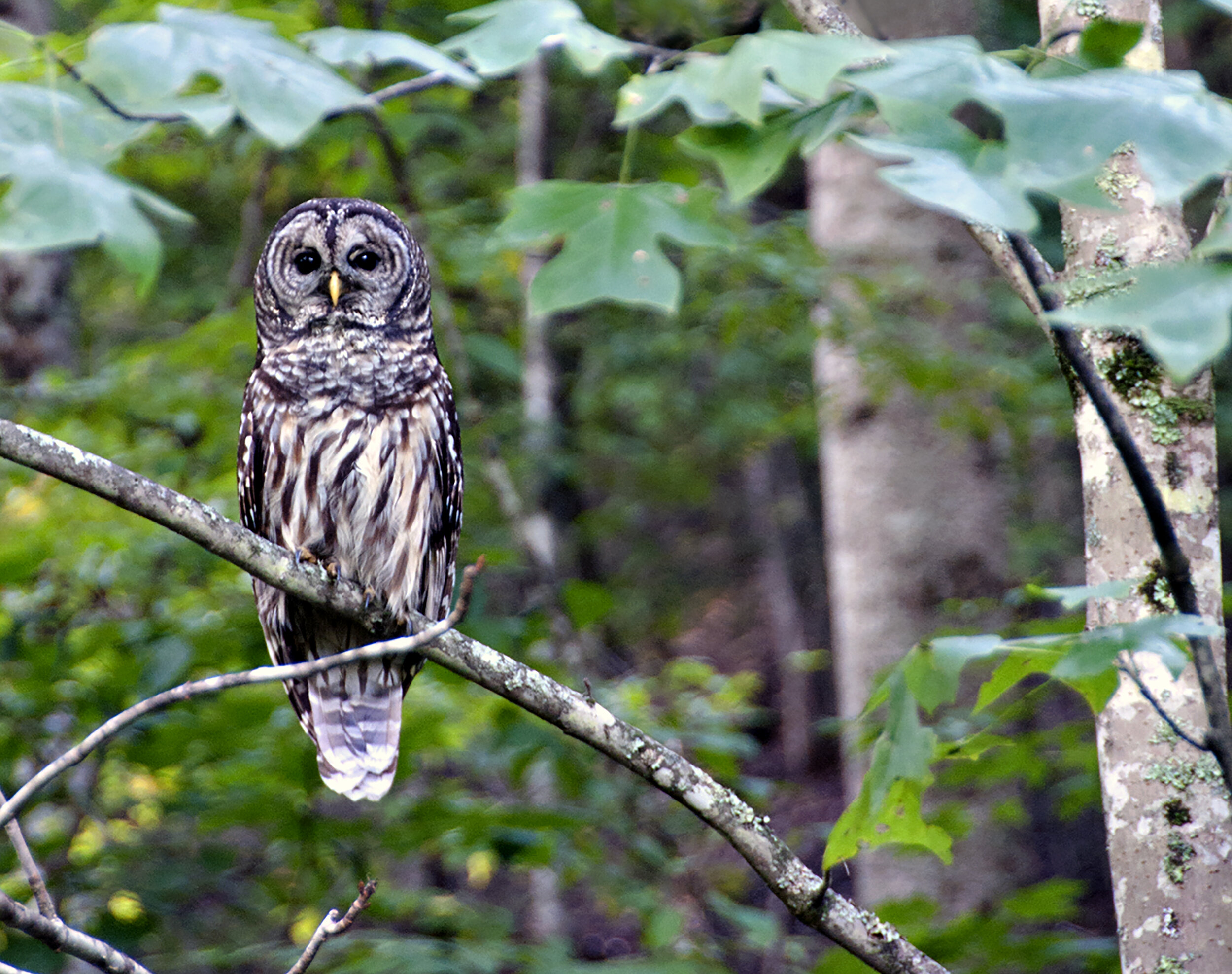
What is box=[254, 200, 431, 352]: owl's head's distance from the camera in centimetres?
340

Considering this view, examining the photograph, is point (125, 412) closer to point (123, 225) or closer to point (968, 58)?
point (123, 225)

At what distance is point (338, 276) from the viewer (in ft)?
11.3

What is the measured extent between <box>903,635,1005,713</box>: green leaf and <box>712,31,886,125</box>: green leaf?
2.36 ft

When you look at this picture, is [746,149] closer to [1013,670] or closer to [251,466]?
[1013,670]

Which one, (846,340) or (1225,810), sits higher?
(1225,810)

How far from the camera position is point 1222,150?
3.76ft

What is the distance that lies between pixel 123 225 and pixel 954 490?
13.3ft

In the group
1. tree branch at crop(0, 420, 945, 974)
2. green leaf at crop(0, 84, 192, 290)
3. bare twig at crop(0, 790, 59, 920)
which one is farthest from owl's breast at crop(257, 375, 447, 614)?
green leaf at crop(0, 84, 192, 290)

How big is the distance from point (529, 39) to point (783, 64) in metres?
0.41

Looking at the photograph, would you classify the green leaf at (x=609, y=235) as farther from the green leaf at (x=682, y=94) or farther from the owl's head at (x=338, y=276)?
the owl's head at (x=338, y=276)

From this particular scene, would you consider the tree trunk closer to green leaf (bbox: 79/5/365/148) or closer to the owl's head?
green leaf (bbox: 79/5/365/148)

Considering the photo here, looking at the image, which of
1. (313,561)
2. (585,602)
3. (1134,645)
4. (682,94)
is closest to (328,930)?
(1134,645)

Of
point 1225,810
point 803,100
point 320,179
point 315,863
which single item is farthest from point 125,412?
point 1225,810

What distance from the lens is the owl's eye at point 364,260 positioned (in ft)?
11.5
